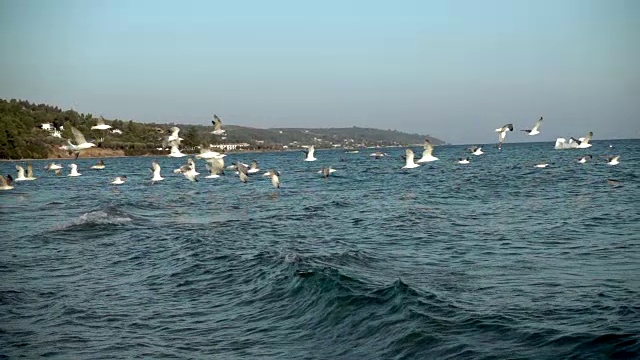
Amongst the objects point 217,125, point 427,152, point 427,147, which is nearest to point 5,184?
point 217,125

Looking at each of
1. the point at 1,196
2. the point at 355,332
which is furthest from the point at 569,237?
the point at 1,196

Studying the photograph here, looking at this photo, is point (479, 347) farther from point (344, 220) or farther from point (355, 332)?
point (344, 220)

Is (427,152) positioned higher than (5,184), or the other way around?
(427,152)

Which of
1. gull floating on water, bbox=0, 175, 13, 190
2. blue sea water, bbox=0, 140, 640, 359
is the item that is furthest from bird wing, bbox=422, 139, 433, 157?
gull floating on water, bbox=0, 175, 13, 190

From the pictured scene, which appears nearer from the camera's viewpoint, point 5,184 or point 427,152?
point 427,152

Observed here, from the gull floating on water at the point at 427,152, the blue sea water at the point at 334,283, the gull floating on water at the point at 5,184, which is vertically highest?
the gull floating on water at the point at 427,152

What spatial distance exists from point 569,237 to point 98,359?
1143 centimetres

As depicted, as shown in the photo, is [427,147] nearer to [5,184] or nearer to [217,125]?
[217,125]

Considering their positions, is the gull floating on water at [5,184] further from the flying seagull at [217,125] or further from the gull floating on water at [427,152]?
the gull floating on water at [427,152]

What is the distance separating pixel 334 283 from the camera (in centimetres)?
1142

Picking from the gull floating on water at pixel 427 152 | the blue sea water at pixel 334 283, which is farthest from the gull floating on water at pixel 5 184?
the gull floating on water at pixel 427 152

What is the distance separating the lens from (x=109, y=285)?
42.1 ft

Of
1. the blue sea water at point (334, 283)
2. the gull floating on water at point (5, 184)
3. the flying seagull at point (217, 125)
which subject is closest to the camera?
the blue sea water at point (334, 283)

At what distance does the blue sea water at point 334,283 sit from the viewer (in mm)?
8531
